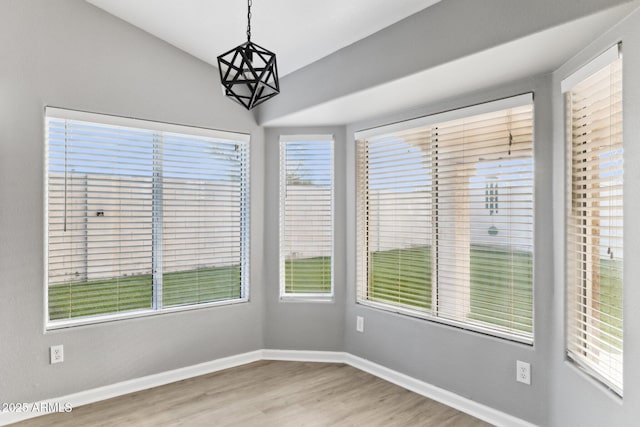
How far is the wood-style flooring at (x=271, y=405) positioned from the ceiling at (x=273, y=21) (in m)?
2.58

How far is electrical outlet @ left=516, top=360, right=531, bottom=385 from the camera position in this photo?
2436 millimetres

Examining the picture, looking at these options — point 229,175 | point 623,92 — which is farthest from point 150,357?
point 623,92

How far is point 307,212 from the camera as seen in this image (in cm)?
373

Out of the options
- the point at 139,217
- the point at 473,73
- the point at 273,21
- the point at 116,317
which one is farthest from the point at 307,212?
the point at 473,73

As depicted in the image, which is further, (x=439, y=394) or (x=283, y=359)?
(x=283, y=359)

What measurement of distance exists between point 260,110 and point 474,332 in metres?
2.59

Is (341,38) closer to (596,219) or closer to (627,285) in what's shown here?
(596,219)

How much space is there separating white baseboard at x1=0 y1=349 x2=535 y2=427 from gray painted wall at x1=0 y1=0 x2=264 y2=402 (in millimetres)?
57

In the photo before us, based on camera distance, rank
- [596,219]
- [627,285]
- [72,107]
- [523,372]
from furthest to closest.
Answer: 1. [72,107]
2. [523,372]
3. [596,219]
4. [627,285]

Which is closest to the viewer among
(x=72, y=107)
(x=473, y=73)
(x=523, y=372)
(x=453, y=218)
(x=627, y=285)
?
(x=627, y=285)

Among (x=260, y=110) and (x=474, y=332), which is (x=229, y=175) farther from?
(x=474, y=332)

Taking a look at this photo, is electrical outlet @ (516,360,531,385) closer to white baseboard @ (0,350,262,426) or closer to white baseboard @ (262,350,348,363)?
white baseboard @ (262,350,348,363)

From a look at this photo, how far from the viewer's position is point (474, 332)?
2719 millimetres

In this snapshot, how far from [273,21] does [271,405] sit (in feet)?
8.76
